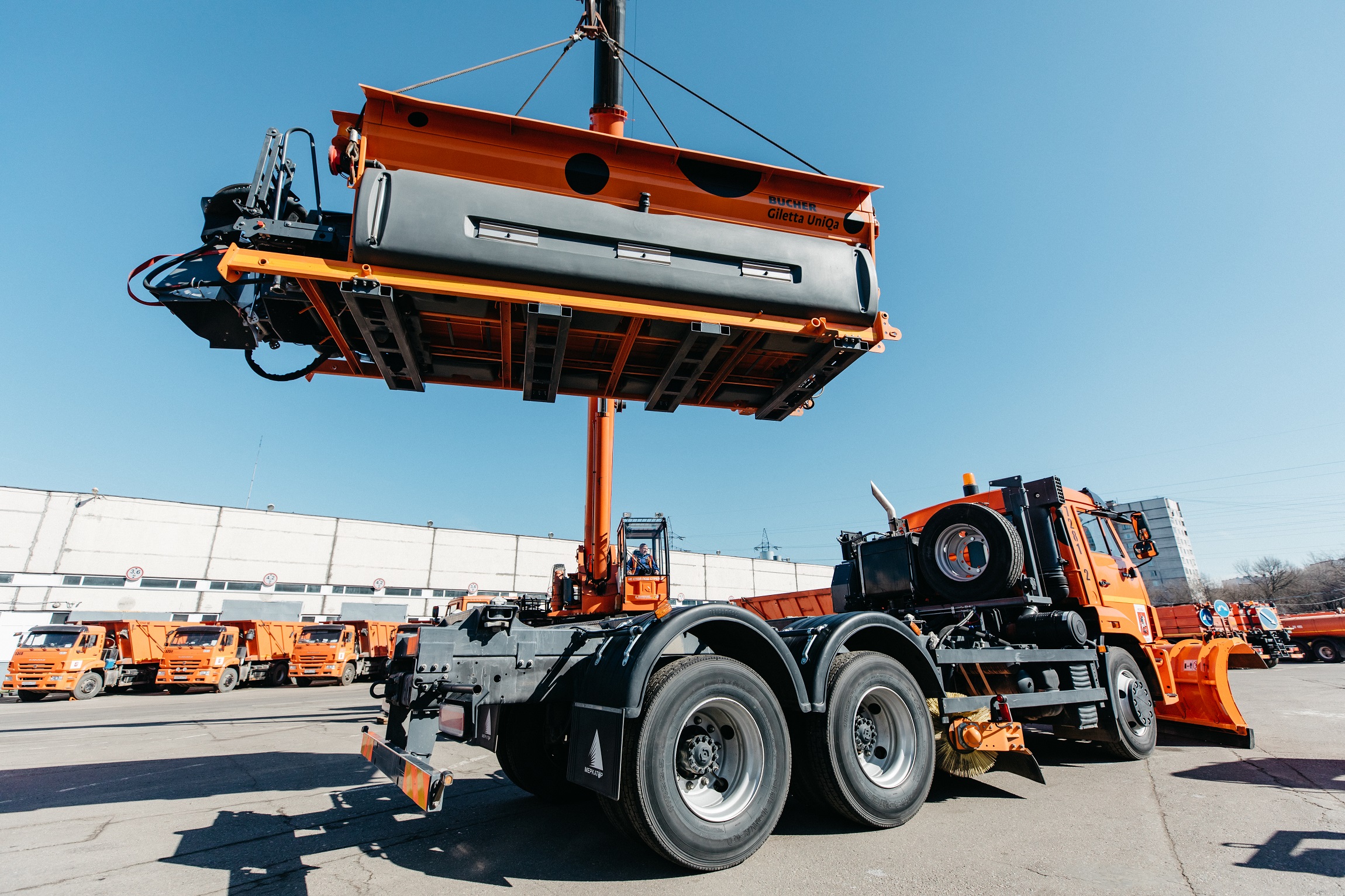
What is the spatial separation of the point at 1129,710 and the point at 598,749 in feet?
21.3

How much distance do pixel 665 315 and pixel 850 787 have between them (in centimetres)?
349

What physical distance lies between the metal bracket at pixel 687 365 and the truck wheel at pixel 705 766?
2.27 metres

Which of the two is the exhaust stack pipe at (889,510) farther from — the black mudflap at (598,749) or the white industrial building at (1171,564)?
the white industrial building at (1171,564)

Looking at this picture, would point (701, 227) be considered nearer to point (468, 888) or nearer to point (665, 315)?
point (665, 315)

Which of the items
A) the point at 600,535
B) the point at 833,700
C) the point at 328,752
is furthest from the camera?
the point at 600,535

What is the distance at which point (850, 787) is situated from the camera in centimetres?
418

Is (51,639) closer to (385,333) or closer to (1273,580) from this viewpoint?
(385,333)

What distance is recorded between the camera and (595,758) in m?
3.47

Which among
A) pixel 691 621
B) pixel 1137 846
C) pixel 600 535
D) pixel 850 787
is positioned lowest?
pixel 1137 846

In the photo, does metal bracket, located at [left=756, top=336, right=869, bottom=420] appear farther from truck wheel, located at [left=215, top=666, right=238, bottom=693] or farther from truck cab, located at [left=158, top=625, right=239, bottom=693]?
truck wheel, located at [left=215, top=666, right=238, bottom=693]

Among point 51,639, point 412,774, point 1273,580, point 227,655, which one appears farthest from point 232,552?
point 1273,580

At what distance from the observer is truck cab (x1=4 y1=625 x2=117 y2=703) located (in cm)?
1709

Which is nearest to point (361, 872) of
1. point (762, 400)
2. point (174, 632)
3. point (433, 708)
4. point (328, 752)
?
point (433, 708)

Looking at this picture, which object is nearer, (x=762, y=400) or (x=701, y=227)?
(x=701, y=227)
